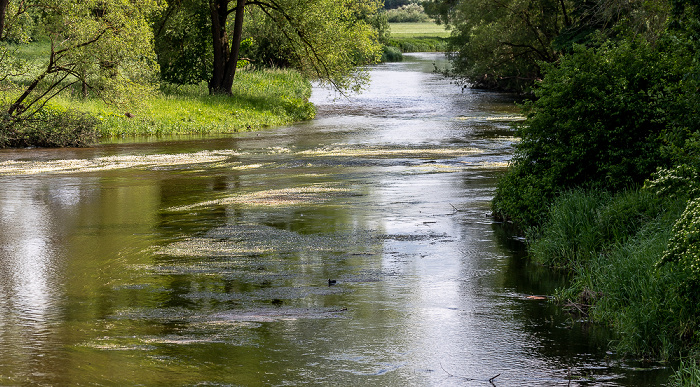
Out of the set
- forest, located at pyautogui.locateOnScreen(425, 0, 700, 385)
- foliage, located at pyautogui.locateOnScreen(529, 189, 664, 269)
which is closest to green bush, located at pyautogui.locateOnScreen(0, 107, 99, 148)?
forest, located at pyautogui.locateOnScreen(425, 0, 700, 385)

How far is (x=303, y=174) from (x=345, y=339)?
39.0 ft

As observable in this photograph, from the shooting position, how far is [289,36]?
34062mm

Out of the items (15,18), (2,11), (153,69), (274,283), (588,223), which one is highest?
(2,11)

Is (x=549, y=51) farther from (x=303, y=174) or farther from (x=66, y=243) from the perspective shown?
(x=66, y=243)

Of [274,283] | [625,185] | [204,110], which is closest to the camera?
[274,283]

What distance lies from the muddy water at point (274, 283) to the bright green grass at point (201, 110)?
718 centimetres

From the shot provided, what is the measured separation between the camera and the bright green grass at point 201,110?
2823 cm

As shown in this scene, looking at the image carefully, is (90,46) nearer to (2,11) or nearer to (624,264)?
(2,11)

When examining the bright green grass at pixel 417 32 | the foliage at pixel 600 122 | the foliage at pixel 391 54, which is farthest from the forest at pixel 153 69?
the bright green grass at pixel 417 32

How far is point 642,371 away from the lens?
755 centimetres

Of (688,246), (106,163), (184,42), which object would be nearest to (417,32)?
(184,42)

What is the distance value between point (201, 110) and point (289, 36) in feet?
18.3

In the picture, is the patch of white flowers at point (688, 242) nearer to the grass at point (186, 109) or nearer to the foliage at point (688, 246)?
the foliage at point (688, 246)

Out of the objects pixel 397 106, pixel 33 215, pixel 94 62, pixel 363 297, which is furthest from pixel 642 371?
pixel 397 106
